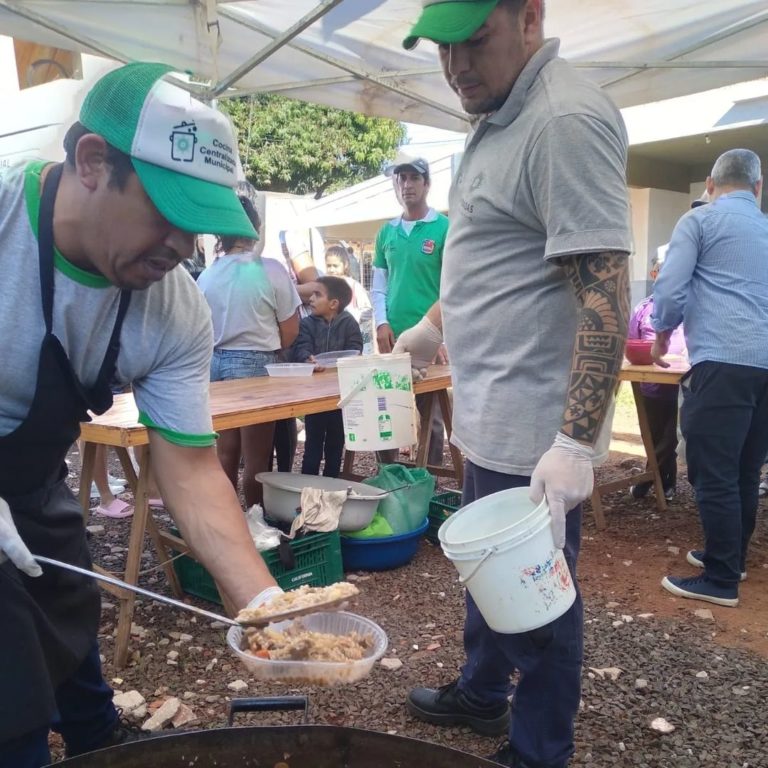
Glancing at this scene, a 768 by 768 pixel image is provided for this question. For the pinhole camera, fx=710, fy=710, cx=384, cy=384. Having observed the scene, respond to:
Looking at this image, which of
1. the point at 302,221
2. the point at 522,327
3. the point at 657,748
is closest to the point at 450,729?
the point at 657,748

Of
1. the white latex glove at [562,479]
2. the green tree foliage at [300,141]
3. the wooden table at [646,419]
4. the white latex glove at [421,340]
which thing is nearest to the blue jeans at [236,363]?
the white latex glove at [421,340]

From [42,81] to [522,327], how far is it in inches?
180

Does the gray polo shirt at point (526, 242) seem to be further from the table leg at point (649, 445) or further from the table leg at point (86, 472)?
the table leg at point (649, 445)

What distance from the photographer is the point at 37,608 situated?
1396 mm

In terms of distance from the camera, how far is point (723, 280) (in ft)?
11.0

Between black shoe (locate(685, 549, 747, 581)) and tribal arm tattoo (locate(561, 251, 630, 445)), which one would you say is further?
black shoe (locate(685, 549, 747, 581))

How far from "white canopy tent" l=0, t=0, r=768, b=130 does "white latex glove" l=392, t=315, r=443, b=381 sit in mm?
2508

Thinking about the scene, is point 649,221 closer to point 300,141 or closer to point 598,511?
point 598,511

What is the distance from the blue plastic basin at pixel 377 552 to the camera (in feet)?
12.0

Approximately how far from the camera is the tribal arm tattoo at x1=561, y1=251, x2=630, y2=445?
1.59 meters

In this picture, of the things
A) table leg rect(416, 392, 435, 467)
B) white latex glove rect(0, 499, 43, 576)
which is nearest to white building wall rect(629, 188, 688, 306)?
table leg rect(416, 392, 435, 467)

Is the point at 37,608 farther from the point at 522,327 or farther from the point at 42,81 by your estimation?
the point at 42,81

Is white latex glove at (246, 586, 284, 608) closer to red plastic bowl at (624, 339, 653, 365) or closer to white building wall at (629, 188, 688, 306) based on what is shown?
red plastic bowl at (624, 339, 653, 365)

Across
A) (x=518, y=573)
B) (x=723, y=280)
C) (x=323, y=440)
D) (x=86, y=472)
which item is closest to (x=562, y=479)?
(x=518, y=573)
